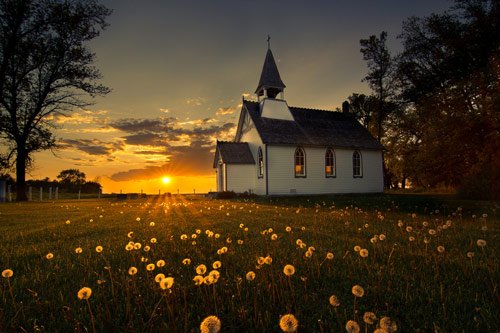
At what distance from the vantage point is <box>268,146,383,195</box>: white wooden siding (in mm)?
27234

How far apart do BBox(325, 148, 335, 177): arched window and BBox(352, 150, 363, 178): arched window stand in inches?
111

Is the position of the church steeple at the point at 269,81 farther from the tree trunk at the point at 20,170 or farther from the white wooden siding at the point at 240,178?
the tree trunk at the point at 20,170

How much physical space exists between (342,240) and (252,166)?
947 inches

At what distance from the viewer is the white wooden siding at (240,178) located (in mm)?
28719

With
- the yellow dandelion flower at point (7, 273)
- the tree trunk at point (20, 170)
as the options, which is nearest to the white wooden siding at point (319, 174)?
the tree trunk at point (20, 170)

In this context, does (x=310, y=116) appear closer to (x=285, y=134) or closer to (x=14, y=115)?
(x=285, y=134)

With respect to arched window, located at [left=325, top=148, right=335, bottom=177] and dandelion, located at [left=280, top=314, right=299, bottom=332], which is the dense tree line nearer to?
arched window, located at [left=325, top=148, right=335, bottom=177]

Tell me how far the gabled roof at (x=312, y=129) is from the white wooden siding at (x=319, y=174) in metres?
0.81

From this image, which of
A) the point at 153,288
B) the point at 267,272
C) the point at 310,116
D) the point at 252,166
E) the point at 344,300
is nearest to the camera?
the point at 344,300

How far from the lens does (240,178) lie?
2906 cm

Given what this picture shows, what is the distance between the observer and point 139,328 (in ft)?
6.72

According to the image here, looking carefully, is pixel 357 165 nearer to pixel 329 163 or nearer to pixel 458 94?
pixel 329 163

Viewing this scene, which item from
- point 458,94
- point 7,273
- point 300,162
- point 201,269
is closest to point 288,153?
point 300,162

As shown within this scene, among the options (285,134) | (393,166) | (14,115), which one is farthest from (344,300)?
(393,166)
